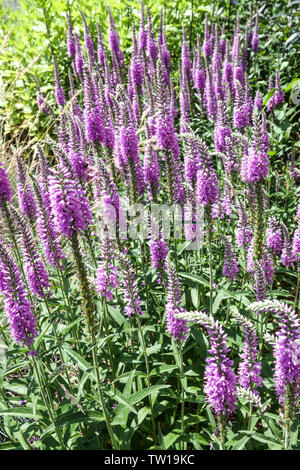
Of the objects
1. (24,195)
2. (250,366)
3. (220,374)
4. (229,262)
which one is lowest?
(250,366)

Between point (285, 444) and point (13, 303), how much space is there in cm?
210

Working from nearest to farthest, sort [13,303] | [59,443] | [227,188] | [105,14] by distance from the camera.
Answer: [13,303] < [59,443] < [227,188] < [105,14]

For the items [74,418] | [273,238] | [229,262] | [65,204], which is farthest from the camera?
[273,238]

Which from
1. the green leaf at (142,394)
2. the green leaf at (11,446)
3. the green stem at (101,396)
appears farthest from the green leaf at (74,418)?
the green leaf at (11,446)

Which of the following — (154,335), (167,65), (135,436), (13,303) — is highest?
(167,65)

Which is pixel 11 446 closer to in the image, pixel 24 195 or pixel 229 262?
pixel 24 195

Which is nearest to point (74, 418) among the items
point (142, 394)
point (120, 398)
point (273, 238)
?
point (120, 398)

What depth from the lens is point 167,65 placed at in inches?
297

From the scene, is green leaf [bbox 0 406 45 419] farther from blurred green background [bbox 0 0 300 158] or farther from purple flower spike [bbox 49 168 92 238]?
blurred green background [bbox 0 0 300 158]

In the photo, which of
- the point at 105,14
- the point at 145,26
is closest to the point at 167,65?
the point at 145,26

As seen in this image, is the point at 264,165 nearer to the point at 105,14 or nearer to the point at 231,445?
the point at 231,445
